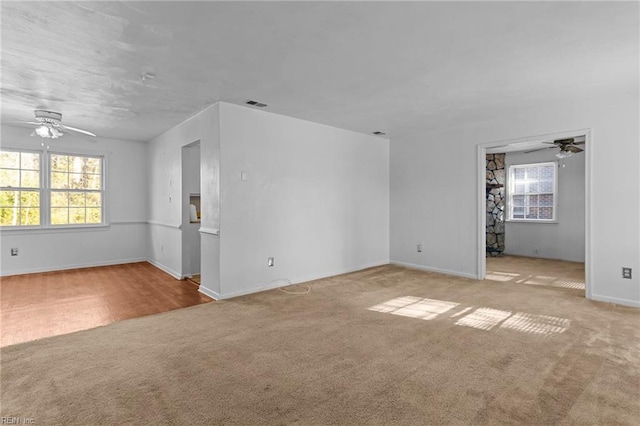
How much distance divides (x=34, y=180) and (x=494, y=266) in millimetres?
8782

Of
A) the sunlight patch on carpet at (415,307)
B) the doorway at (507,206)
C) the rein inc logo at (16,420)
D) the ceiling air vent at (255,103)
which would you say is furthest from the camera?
the doorway at (507,206)

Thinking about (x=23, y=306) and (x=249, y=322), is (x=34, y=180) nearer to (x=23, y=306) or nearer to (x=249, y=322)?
(x=23, y=306)

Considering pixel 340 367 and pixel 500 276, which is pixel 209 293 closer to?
pixel 340 367

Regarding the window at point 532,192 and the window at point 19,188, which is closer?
the window at point 19,188

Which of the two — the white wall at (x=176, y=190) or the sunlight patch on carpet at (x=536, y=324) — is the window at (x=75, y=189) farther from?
the sunlight patch on carpet at (x=536, y=324)

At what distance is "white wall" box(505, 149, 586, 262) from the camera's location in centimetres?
684

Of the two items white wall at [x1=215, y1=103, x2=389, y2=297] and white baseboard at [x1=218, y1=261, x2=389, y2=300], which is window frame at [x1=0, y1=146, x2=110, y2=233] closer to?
white baseboard at [x1=218, y1=261, x2=389, y2=300]

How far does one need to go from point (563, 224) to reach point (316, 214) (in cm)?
561

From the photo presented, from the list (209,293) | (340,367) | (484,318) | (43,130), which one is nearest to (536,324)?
(484,318)

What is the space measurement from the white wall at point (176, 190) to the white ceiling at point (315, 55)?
1.41 feet

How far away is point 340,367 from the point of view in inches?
97.0

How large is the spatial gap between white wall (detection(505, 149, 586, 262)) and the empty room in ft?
0.15

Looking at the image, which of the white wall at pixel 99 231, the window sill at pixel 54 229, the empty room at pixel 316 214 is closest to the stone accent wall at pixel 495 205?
the empty room at pixel 316 214

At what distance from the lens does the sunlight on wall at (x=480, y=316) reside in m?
3.24
